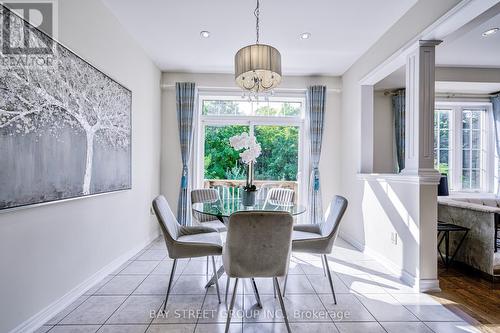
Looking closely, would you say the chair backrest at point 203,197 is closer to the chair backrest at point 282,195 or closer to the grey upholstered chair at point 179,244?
the chair backrest at point 282,195

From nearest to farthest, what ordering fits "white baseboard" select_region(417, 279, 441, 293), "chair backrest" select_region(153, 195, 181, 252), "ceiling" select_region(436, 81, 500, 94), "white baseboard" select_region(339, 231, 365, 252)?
"chair backrest" select_region(153, 195, 181, 252)
"white baseboard" select_region(417, 279, 441, 293)
"white baseboard" select_region(339, 231, 365, 252)
"ceiling" select_region(436, 81, 500, 94)

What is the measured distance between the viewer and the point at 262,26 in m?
2.87

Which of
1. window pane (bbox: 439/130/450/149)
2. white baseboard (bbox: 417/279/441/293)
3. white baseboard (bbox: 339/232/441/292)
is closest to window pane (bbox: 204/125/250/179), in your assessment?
white baseboard (bbox: 339/232/441/292)

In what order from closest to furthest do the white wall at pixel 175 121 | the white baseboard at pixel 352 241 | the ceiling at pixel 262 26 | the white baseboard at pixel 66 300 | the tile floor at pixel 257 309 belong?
the white baseboard at pixel 66 300, the tile floor at pixel 257 309, the ceiling at pixel 262 26, the white baseboard at pixel 352 241, the white wall at pixel 175 121

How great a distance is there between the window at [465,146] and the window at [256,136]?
8.40 feet

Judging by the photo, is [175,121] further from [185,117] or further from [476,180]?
[476,180]

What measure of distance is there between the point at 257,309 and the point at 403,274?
1611 millimetres

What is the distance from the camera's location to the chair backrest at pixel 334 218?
2.14 meters

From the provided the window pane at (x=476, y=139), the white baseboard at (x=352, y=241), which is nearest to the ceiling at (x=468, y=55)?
the window pane at (x=476, y=139)

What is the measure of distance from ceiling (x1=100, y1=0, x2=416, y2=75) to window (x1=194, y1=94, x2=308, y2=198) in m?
0.82

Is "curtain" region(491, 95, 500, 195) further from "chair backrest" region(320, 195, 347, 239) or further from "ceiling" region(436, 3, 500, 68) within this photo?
"chair backrest" region(320, 195, 347, 239)

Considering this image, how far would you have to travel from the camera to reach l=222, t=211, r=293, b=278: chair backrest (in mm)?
1513

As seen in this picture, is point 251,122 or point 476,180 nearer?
point 251,122

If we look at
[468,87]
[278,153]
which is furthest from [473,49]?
[278,153]
